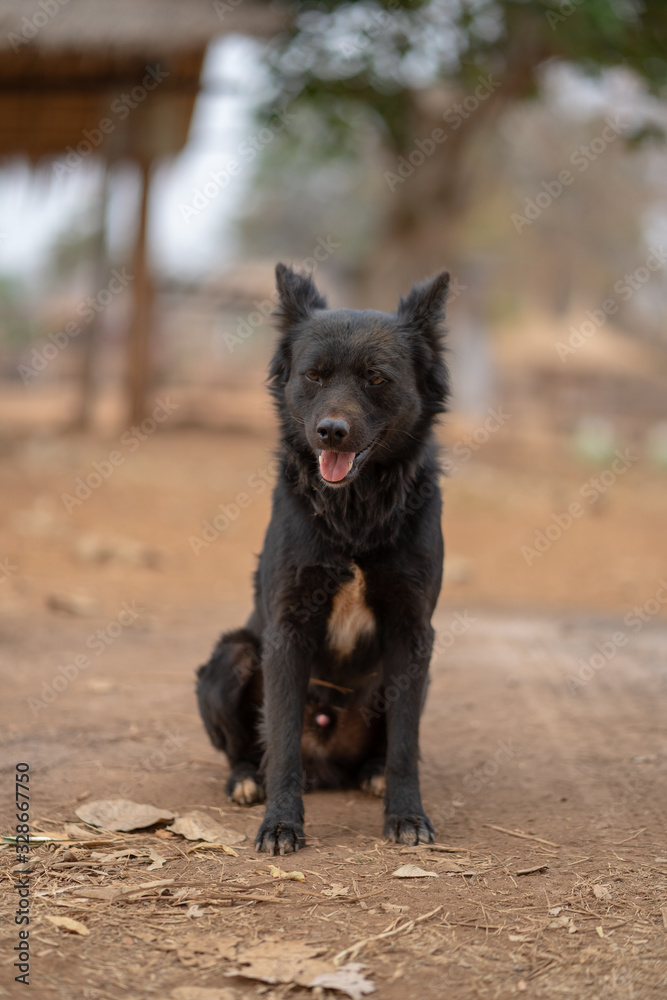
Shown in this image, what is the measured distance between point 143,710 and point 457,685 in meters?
1.80

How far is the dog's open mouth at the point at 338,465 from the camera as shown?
334 cm

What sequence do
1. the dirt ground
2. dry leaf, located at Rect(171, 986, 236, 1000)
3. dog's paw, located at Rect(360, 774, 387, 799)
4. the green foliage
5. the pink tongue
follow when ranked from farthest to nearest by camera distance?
the green foliage, dog's paw, located at Rect(360, 774, 387, 799), the pink tongue, the dirt ground, dry leaf, located at Rect(171, 986, 236, 1000)

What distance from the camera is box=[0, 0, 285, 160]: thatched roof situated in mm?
10062

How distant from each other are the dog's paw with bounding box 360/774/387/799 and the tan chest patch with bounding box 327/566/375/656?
66 cm

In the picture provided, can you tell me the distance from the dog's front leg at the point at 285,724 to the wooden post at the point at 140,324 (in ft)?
34.1

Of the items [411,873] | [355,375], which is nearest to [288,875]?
[411,873]

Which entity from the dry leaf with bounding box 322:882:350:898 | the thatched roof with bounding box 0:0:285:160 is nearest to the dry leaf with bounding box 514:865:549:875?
the dry leaf with bounding box 322:882:350:898

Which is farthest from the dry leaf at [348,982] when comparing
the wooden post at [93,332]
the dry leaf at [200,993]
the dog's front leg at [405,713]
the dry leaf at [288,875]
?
the wooden post at [93,332]

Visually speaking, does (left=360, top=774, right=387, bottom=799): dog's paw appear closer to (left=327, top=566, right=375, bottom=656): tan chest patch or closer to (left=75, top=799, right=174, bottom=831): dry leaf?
(left=327, top=566, right=375, bottom=656): tan chest patch

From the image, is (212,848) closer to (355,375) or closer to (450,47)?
(355,375)

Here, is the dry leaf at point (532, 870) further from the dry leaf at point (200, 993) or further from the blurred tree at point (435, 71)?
the blurred tree at point (435, 71)

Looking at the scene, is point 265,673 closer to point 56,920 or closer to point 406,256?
point 56,920

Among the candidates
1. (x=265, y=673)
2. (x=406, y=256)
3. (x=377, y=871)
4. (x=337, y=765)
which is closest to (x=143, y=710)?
(x=337, y=765)

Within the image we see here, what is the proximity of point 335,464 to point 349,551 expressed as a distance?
0.32 meters
